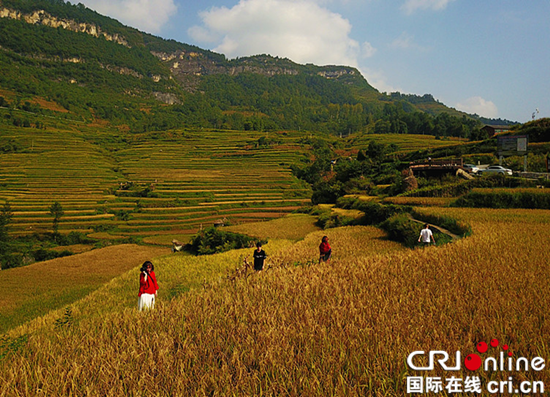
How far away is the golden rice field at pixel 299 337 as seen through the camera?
319 centimetres

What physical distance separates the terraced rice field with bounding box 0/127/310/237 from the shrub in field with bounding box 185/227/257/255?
16623mm

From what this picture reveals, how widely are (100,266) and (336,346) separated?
80.7 ft

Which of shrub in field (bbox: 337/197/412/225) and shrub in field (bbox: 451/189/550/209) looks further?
shrub in field (bbox: 337/197/412/225)

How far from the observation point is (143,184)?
58.4 metres

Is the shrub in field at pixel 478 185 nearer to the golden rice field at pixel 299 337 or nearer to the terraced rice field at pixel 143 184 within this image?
the golden rice field at pixel 299 337

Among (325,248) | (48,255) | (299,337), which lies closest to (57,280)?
(48,255)

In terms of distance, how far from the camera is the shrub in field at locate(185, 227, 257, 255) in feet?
75.3

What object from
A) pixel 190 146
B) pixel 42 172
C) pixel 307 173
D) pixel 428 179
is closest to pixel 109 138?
pixel 190 146

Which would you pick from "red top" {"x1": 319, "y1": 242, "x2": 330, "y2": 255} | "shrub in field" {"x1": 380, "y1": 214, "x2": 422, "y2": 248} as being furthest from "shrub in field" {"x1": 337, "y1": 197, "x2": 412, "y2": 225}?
"red top" {"x1": 319, "y1": 242, "x2": 330, "y2": 255}

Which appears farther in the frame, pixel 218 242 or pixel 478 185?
pixel 218 242

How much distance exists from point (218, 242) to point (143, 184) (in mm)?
40647

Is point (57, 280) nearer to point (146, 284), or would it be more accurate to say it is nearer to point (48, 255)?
point (48, 255)

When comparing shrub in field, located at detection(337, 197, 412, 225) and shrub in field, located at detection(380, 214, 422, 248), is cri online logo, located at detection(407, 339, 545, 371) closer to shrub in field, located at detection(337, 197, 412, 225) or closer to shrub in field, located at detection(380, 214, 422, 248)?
shrub in field, located at detection(380, 214, 422, 248)

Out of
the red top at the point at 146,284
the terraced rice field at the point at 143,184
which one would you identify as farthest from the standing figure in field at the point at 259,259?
the terraced rice field at the point at 143,184
